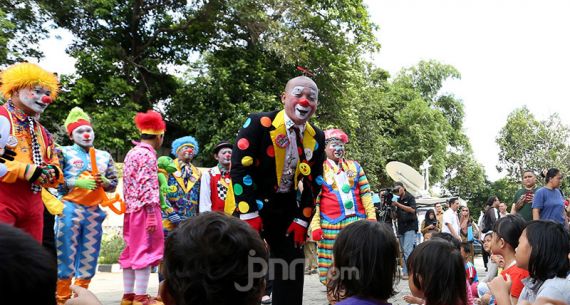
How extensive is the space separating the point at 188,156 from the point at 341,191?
88.6 inches

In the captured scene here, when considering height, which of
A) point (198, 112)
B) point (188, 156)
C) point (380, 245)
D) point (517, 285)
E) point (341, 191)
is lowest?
point (517, 285)

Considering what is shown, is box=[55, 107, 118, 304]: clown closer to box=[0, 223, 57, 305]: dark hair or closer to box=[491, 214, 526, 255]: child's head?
box=[491, 214, 526, 255]: child's head

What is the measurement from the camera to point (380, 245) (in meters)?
3.08

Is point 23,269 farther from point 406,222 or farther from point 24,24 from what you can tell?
point 24,24

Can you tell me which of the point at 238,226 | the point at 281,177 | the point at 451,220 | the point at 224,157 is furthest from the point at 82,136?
the point at 451,220

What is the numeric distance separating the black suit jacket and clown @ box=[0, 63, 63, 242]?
161 cm

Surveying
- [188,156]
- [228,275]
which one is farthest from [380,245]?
[188,156]

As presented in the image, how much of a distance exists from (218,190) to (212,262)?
6169mm

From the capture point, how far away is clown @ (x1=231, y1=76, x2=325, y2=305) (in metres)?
4.57

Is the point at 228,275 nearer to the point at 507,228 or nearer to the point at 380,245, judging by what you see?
the point at 380,245

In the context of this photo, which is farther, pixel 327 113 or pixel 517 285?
pixel 327 113

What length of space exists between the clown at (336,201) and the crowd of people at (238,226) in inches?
0.7

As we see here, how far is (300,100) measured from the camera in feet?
15.7

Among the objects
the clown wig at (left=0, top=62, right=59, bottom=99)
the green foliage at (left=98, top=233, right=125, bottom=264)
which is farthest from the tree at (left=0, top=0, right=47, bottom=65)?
the clown wig at (left=0, top=62, right=59, bottom=99)
